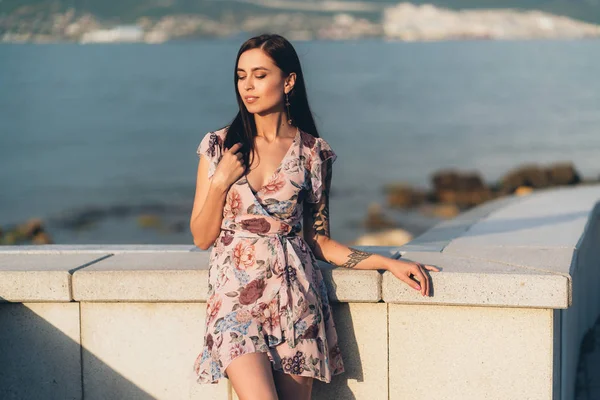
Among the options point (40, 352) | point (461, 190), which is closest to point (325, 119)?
point (461, 190)

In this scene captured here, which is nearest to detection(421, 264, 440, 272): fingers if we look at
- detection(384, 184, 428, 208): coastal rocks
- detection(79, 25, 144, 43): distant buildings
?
detection(384, 184, 428, 208): coastal rocks

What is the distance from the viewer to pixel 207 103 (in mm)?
63312

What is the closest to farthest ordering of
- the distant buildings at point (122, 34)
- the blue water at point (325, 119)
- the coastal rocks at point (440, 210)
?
1. the coastal rocks at point (440, 210)
2. the distant buildings at point (122, 34)
3. the blue water at point (325, 119)

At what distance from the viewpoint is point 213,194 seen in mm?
3564

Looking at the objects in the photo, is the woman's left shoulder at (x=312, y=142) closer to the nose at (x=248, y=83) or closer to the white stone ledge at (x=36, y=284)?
the nose at (x=248, y=83)

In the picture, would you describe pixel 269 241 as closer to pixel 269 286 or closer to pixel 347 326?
pixel 269 286

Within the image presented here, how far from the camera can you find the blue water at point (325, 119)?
145 feet

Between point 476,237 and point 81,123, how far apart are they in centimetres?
5531

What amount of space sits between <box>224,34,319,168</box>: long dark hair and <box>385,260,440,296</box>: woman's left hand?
68 centimetres

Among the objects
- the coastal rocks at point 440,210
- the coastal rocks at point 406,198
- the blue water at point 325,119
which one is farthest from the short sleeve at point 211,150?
the blue water at point 325,119

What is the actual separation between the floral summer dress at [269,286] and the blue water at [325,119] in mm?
26261

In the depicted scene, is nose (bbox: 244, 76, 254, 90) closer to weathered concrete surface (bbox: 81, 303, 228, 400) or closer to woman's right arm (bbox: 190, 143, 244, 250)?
woman's right arm (bbox: 190, 143, 244, 250)

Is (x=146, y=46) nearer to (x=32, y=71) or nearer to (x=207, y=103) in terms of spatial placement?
(x=32, y=71)

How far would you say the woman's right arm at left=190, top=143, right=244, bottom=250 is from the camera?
3562mm
